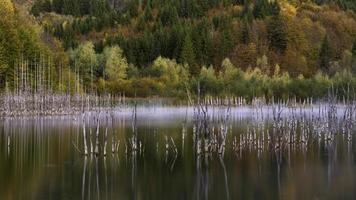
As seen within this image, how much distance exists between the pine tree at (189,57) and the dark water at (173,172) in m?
60.9

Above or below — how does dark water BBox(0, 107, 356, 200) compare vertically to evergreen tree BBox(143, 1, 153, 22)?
below

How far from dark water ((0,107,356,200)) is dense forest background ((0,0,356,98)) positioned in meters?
12.8

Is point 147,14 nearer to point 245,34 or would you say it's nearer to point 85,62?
point 245,34

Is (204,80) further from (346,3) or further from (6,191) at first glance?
(346,3)

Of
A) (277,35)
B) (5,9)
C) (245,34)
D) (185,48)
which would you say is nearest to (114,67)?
(185,48)

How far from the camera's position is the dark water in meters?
14.0

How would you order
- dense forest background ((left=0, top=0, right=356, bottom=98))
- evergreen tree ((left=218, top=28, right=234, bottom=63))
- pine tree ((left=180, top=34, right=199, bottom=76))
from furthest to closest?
evergreen tree ((left=218, top=28, right=234, bottom=63)) < pine tree ((left=180, top=34, right=199, bottom=76)) < dense forest background ((left=0, top=0, right=356, bottom=98))

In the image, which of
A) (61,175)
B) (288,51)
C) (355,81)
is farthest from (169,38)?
(61,175)

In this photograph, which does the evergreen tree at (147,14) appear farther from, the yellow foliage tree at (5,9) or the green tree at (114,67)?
the yellow foliage tree at (5,9)

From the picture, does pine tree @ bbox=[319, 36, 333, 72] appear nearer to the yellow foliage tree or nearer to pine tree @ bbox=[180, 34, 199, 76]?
pine tree @ bbox=[180, 34, 199, 76]

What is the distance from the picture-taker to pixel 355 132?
2750cm

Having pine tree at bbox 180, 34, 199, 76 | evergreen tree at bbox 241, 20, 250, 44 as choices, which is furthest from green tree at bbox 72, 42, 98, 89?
evergreen tree at bbox 241, 20, 250, 44

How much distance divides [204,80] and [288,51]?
33.9 metres

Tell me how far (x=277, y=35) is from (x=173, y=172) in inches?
3283
